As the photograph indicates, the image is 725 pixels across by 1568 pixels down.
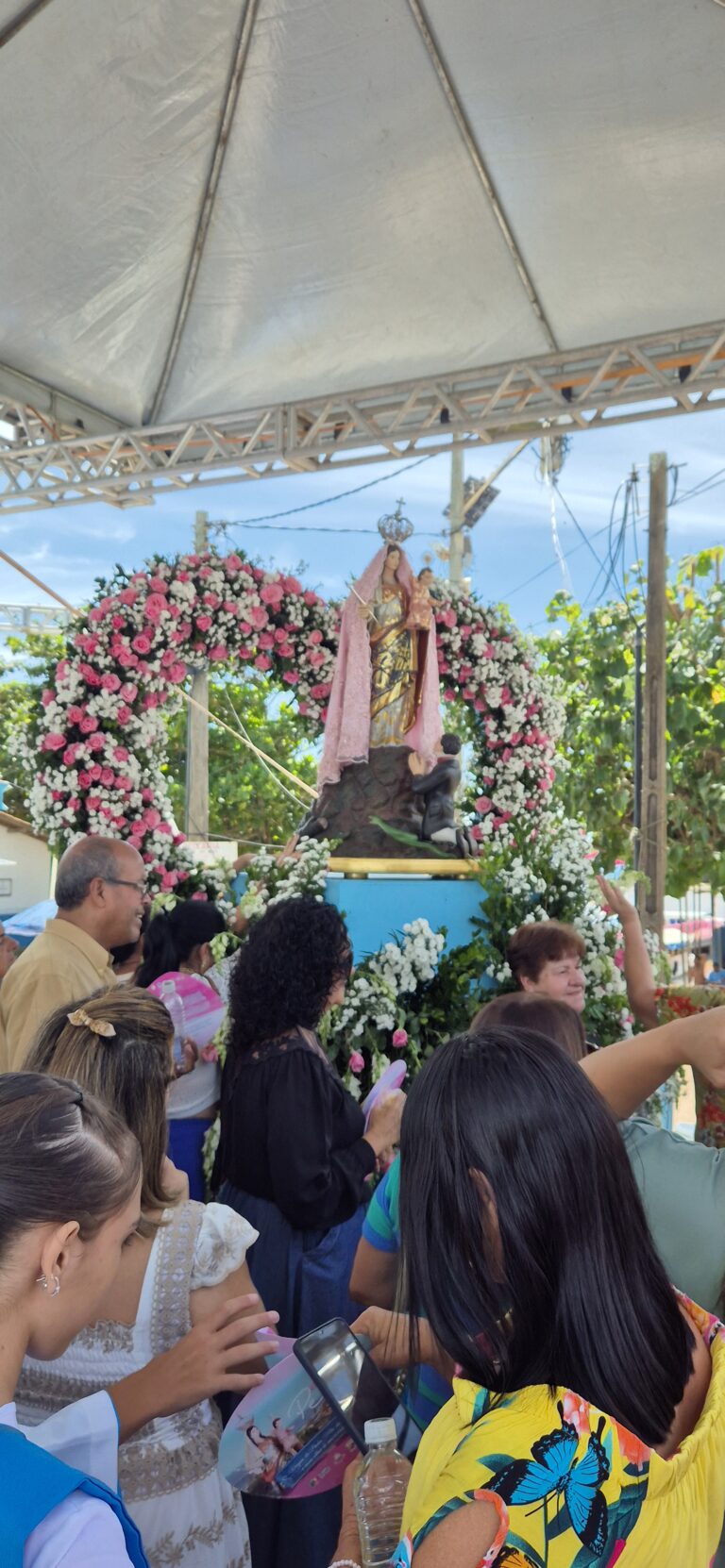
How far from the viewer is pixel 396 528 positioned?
279 inches

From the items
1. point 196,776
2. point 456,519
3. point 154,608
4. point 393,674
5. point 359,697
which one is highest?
point 456,519

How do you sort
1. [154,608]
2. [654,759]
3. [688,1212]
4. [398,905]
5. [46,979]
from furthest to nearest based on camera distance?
[654,759], [154,608], [398,905], [46,979], [688,1212]

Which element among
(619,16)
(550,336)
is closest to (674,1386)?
(619,16)

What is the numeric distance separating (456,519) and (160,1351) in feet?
46.6

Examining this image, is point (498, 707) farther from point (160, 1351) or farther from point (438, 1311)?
point (438, 1311)

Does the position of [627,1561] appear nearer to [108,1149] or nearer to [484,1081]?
[484,1081]

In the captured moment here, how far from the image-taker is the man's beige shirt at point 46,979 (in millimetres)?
3039

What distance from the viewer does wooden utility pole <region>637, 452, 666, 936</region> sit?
9547mm

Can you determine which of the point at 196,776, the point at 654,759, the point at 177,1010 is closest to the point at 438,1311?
the point at 177,1010

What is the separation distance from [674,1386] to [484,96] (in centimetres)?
578

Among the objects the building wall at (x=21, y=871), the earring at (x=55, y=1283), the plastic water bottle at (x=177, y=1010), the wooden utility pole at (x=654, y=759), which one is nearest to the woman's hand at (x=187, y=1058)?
the plastic water bottle at (x=177, y=1010)

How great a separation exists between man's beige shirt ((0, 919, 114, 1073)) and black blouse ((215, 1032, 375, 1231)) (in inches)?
23.4

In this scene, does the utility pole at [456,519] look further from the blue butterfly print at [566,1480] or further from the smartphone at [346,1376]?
the blue butterfly print at [566,1480]

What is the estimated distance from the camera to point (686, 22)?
4.88 metres
